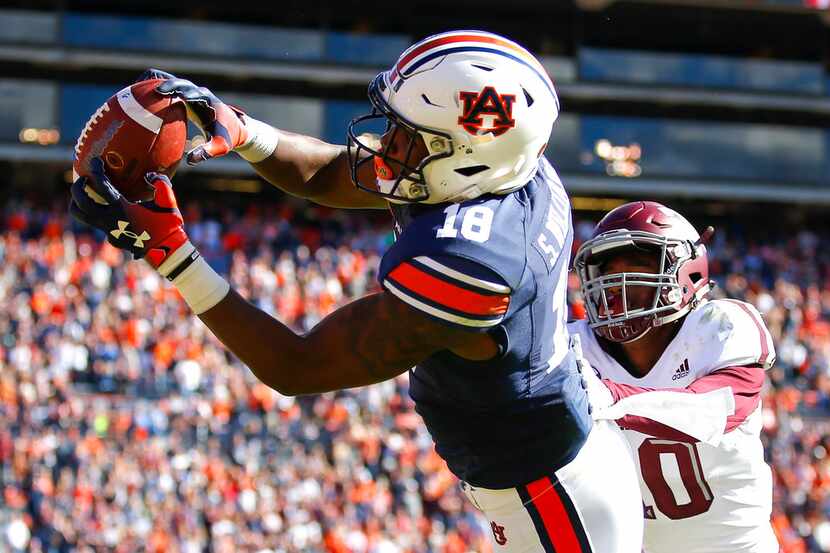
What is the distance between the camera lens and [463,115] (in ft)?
8.77

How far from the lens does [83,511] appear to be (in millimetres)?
10484

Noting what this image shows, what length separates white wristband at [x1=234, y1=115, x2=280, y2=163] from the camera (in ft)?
11.1

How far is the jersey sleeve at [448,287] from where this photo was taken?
2463mm

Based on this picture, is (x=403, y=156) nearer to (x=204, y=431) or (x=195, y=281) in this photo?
(x=195, y=281)

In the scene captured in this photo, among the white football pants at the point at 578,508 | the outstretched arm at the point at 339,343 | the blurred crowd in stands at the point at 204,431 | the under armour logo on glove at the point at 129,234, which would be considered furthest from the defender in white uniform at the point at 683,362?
the blurred crowd in stands at the point at 204,431

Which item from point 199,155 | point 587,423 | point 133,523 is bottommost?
point 133,523

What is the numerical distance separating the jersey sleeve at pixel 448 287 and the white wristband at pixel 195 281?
41 cm

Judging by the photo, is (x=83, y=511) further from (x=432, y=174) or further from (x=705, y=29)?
(x=705, y=29)

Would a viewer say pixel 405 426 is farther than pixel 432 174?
Yes

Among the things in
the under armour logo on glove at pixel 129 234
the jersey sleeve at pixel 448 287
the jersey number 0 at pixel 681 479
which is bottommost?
the jersey number 0 at pixel 681 479

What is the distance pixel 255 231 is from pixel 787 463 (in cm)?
794

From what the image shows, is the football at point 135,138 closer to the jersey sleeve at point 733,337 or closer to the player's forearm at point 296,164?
the player's forearm at point 296,164

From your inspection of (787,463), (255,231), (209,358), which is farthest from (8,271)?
(787,463)

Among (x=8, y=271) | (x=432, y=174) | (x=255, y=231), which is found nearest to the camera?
(x=432, y=174)
